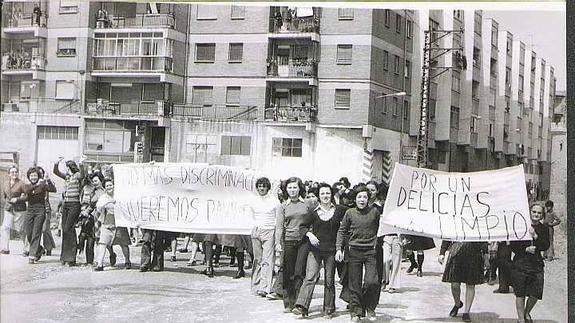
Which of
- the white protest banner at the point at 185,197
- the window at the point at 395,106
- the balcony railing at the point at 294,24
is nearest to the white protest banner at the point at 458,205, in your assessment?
the window at the point at 395,106

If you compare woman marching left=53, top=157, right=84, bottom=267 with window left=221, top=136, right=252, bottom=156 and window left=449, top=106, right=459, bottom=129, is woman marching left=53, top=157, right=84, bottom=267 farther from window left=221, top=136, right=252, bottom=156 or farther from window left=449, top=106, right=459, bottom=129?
window left=449, top=106, right=459, bottom=129

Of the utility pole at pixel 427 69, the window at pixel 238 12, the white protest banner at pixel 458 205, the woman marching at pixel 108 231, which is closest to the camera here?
the white protest banner at pixel 458 205

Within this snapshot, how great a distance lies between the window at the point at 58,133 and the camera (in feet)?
11.8

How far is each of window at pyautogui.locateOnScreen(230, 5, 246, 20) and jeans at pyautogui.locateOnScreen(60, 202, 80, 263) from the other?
4.32 feet

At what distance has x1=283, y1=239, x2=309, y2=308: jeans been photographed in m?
3.33

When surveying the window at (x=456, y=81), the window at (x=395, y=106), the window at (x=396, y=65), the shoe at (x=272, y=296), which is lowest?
the shoe at (x=272, y=296)

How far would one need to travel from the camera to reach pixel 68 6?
11.8ft

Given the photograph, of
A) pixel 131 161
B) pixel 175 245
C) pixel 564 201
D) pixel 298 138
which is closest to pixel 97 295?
pixel 175 245

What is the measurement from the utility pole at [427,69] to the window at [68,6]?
1.85m

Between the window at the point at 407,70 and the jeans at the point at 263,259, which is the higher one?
the window at the point at 407,70

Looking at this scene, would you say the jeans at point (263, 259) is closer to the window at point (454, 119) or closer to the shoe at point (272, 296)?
the shoe at point (272, 296)

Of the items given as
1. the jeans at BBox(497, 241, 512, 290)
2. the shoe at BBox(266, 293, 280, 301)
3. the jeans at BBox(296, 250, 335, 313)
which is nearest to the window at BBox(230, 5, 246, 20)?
the jeans at BBox(296, 250, 335, 313)

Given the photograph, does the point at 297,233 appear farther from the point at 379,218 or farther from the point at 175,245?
the point at 175,245

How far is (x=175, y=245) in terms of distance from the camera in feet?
11.6
